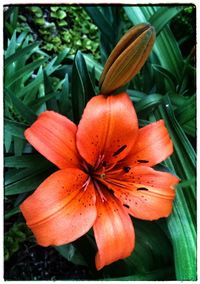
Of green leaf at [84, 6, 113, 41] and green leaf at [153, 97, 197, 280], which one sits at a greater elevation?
green leaf at [84, 6, 113, 41]

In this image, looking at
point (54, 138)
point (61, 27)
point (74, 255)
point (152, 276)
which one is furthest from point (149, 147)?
point (61, 27)

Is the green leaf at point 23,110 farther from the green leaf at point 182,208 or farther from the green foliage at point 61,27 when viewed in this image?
the green foliage at point 61,27

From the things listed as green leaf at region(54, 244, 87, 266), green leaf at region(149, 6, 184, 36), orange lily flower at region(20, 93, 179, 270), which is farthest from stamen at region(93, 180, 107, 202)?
green leaf at region(149, 6, 184, 36)

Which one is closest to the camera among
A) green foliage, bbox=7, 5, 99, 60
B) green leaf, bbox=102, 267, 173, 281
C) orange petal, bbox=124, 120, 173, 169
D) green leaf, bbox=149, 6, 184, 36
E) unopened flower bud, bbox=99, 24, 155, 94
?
unopened flower bud, bbox=99, 24, 155, 94

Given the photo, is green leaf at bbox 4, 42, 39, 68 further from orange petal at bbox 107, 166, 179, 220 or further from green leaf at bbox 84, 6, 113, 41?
orange petal at bbox 107, 166, 179, 220

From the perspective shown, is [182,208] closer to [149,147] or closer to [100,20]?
[149,147]

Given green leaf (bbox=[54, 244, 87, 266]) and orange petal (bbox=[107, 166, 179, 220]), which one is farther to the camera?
green leaf (bbox=[54, 244, 87, 266])

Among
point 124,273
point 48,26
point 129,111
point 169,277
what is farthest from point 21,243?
point 48,26
